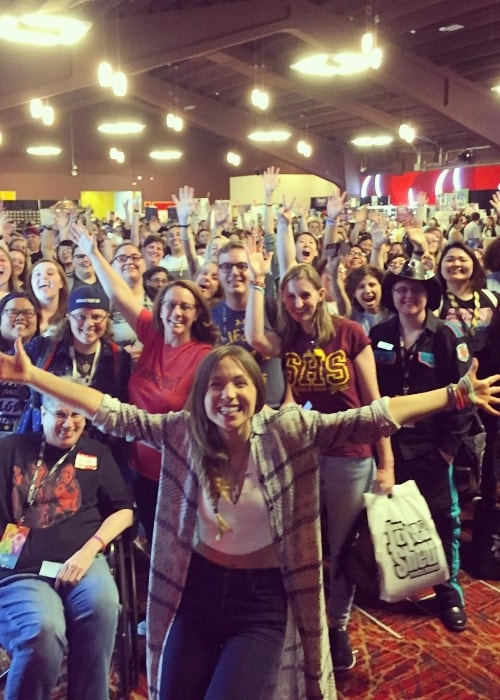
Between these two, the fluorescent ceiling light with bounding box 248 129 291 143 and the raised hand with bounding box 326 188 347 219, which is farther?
the fluorescent ceiling light with bounding box 248 129 291 143

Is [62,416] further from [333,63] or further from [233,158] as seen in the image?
[233,158]

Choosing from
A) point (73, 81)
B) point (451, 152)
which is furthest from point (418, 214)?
point (451, 152)

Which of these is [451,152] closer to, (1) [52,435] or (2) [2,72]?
(2) [2,72]

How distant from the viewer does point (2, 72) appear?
8430 millimetres

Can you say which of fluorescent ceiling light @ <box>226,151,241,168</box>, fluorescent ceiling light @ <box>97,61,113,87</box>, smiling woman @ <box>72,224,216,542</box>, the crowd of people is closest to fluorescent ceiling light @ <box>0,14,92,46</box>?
fluorescent ceiling light @ <box>97,61,113,87</box>

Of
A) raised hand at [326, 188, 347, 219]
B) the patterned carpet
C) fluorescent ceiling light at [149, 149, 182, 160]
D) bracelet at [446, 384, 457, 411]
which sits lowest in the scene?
the patterned carpet

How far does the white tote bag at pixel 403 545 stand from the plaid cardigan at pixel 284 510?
0.49 m

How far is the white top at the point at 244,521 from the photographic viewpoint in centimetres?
174

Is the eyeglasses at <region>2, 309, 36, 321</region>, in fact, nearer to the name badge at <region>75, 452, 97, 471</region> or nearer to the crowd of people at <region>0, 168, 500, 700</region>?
the crowd of people at <region>0, 168, 500, 700</region>

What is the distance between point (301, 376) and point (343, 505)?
1.64 ft

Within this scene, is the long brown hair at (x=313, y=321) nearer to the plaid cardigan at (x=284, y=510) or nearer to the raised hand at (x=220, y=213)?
the plaid cardigan at (x=284, y=510)

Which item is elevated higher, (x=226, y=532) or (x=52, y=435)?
(x=52, y=435)

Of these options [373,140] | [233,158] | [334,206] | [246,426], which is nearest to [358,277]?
[334,206]

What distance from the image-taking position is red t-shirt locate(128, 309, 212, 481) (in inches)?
92.0
